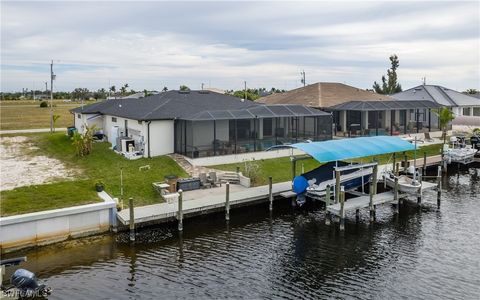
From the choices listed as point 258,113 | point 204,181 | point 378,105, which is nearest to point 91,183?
point 204,181

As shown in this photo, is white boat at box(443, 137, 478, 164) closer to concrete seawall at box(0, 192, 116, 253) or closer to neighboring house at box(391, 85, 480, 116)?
neighboring house at box(391, 85, 480, 116)

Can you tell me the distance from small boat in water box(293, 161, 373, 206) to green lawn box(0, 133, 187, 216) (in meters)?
7.77

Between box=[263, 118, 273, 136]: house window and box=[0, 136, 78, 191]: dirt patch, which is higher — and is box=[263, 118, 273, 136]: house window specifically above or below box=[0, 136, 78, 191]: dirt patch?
above

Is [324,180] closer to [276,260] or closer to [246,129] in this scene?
[276,260]

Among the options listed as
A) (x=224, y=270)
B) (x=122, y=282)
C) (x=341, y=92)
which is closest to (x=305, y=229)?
(x=224, y=270)

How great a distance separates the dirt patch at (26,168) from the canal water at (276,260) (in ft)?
26.0

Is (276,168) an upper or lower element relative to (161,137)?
lower

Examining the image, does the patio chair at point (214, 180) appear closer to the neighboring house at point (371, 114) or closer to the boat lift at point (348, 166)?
the boat lift at point (348, 166)

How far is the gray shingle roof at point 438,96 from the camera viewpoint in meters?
56.1

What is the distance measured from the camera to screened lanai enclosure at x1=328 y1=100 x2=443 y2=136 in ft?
146

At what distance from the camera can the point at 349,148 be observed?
81.4 ft

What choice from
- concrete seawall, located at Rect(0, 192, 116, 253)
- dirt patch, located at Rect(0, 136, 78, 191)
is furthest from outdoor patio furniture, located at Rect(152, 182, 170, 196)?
dirt patch, located at Rect(0, 136, 78, 191)

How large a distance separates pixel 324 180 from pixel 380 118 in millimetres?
22941

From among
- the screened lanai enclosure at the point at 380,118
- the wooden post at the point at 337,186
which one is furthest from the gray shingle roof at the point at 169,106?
the wooden post at the point at 337,186
